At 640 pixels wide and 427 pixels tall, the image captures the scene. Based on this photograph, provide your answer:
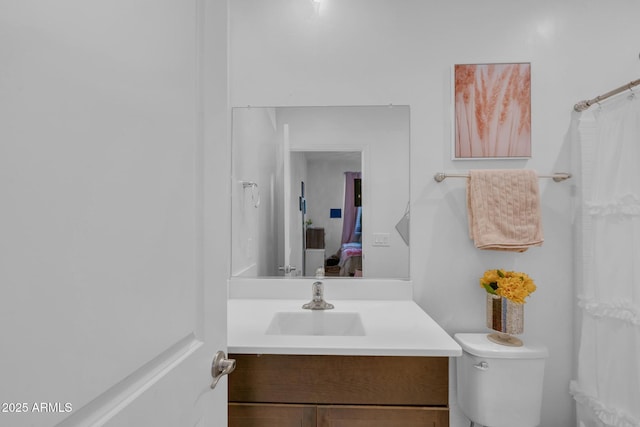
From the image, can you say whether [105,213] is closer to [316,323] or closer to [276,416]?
[276,416]

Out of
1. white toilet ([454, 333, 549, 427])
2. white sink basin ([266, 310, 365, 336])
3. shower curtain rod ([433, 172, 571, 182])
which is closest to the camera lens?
white toilet ([454, 333, 549, 427])

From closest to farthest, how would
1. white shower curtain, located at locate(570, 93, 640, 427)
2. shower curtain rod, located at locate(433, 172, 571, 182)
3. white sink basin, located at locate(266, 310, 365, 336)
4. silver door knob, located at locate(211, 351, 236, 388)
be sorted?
silver door knob, located at locate(211, 351, 236, 388), white shower curtain, located at locate(570, 93, 640, 427), white sink basin, located at locate(266, 310, 365, 336), shower curtain rod, located at locate(433, 172, 571, 182)

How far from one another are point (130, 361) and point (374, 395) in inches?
33.0

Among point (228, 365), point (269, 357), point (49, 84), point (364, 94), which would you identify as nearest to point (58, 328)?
point (49, 84)

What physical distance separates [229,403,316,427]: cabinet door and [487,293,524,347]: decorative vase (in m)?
0.87

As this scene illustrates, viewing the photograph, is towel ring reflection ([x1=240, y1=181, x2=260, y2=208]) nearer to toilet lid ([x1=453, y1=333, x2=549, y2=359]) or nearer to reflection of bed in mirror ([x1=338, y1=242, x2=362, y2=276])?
reflection of bed in mirror ([x1=338, y1=242, x2=362, y2=276])

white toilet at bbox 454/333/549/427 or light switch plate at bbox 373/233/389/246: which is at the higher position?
light switch plate at bbox 373/233/389/246

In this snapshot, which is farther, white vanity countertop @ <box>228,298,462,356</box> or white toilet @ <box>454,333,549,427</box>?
white toilet @ <box>454,333,549,427</box>

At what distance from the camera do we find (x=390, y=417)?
1134 mm

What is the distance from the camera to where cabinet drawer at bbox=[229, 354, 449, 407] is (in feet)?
3.75

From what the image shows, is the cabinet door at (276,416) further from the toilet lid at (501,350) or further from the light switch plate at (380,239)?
the light switch plate at (380,239)

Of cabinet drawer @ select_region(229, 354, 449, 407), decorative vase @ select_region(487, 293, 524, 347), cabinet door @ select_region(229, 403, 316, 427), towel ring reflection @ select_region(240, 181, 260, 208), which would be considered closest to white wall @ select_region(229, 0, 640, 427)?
decorative vase @ select_region(487, 293, 524, 347)

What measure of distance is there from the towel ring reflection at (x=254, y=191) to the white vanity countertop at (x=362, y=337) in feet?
1.66

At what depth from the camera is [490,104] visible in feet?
5.78
